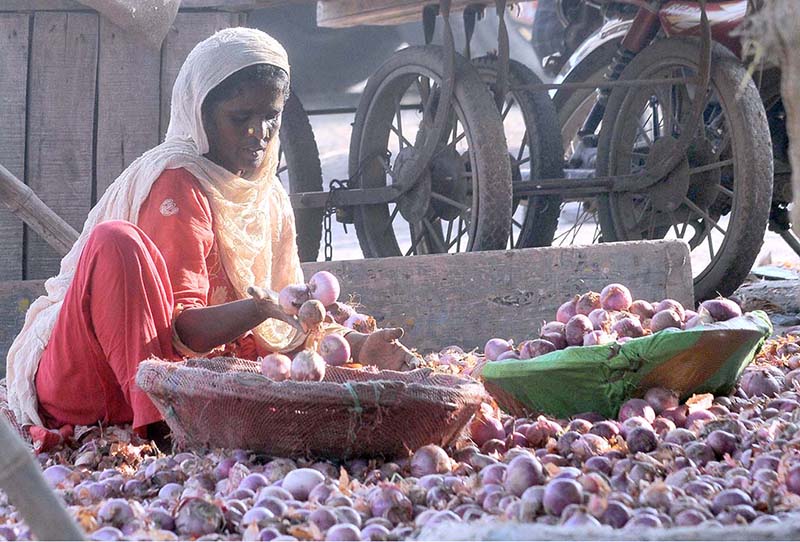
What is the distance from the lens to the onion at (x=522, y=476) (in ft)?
7.20

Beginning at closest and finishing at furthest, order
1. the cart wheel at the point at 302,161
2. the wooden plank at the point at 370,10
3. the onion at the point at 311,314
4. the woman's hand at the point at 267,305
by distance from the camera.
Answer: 1. the onion at the point at 311,314
2. the woman's hand at the point at 267,305
3. the wooden plank at the point at 370,10
4. the cart wheel at the point at 302,161

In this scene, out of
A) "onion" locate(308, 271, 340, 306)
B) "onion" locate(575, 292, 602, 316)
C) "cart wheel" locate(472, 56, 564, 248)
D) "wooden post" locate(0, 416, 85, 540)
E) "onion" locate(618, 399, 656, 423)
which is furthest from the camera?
"cart wheel" locate(472, 56, 564, 248)

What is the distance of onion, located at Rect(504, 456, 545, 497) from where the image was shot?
219cm

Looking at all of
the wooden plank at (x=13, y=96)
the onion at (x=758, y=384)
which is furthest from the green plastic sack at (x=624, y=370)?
the wooden plank at (x=13, y=96)

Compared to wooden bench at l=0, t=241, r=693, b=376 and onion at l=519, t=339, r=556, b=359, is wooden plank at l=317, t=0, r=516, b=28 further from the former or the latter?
onion at l=519, t=339, r=556, b=359

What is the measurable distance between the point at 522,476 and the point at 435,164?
336 cm

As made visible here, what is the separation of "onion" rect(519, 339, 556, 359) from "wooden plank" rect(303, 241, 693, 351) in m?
1.30

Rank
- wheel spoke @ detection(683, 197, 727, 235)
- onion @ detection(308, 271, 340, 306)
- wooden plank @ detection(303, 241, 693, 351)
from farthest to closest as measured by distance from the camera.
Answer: wheel spoke @ detection(683, 197, 727, 235) < wooden plank @ detection(303, 241, 693, 351) < onion @ detection(308, 271, 340, 306)

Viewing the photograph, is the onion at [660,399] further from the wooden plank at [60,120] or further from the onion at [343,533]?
the wooden plank at [60,120]

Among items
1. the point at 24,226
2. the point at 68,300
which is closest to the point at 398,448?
the point at 68,300

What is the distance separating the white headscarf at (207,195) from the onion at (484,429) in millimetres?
786

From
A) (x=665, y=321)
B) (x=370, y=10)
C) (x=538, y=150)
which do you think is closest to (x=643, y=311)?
(x=665, y=321)

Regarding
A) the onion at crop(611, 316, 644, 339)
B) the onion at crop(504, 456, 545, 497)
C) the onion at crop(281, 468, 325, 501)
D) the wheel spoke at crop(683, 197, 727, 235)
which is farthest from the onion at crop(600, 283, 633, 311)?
the wheel spoke at crop(683, 197, 727, 235)

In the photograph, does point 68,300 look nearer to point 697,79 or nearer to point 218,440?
point 218,440
